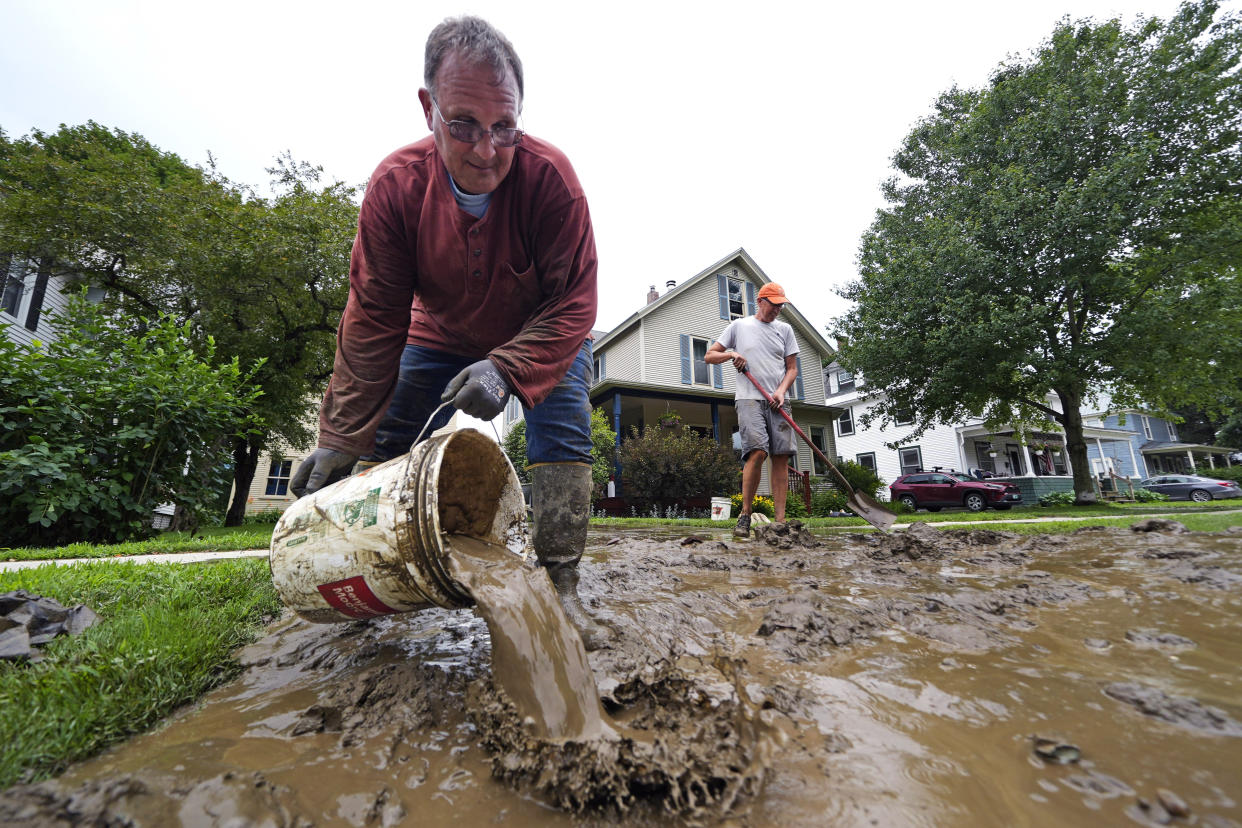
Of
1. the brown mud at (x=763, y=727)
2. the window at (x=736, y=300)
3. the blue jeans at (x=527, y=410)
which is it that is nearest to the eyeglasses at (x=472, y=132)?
the blue jeans at (x=527, y=410)

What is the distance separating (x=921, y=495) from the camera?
665 inches

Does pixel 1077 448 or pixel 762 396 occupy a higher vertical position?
pixel 1077 448

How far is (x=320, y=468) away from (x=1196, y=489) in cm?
3205

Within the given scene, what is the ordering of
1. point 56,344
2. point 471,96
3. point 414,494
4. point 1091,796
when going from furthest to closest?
point 56,344 → point 471,96 → point 414,494 → point 1091,796

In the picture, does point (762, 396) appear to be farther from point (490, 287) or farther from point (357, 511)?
point (357, 511)

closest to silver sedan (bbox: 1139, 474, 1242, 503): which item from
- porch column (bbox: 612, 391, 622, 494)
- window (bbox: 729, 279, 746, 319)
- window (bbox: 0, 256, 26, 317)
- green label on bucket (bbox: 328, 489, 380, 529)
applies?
window (bbox: 729, 279, 746, 319)

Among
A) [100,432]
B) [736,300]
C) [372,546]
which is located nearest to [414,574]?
[372,546]

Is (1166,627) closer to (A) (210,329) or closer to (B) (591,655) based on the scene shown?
(B) (591,655)

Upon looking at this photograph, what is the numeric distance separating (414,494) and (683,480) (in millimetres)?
11428

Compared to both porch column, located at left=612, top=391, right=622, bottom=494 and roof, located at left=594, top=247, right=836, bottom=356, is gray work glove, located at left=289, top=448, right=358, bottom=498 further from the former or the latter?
roof, located at left=594, top=247, right=836, bottom=356

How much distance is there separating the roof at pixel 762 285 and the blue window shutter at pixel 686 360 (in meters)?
1.39

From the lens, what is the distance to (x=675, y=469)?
1245cm

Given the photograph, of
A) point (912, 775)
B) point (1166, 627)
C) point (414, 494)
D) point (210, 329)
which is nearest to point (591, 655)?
point (414, 494)

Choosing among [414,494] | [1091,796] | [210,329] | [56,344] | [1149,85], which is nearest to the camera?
[1091,796]
